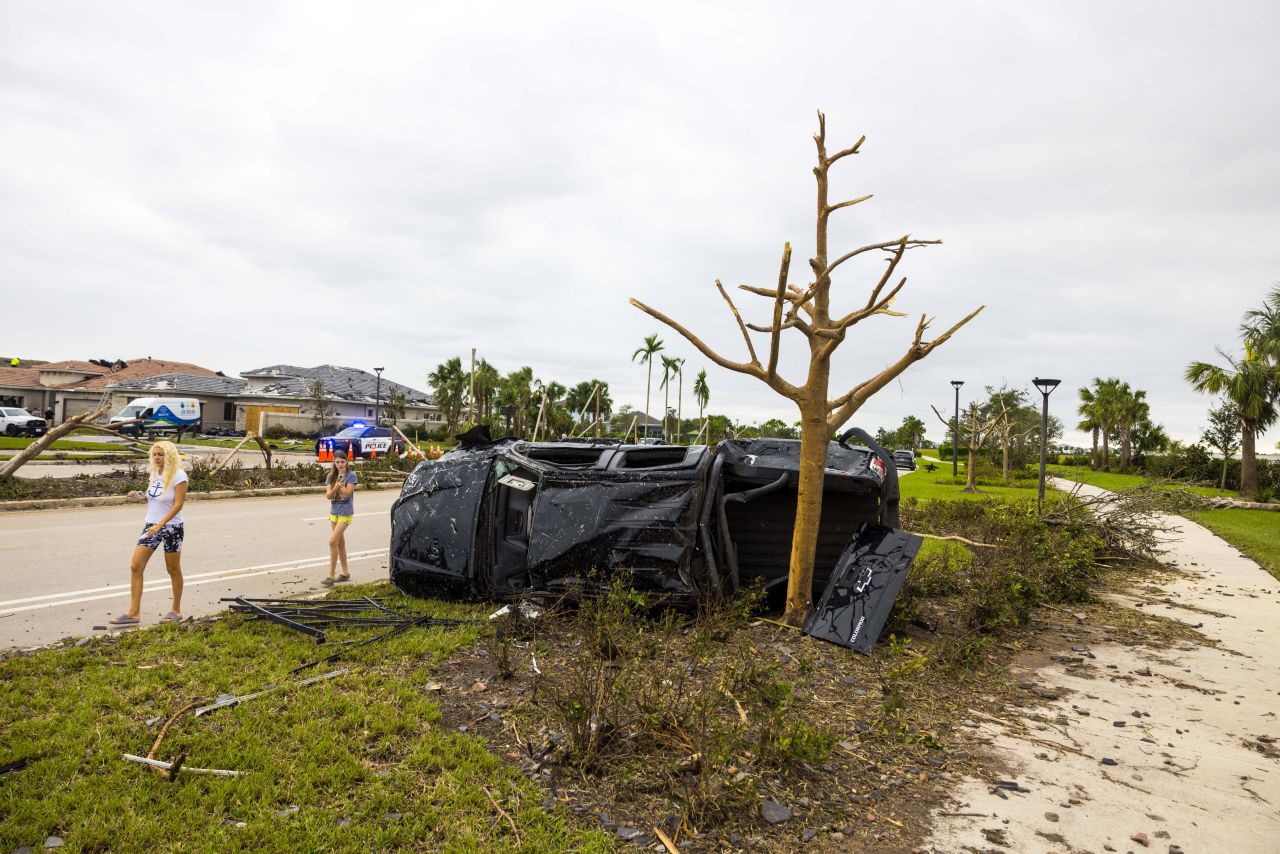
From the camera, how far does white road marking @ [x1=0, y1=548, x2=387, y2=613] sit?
679 centimetres

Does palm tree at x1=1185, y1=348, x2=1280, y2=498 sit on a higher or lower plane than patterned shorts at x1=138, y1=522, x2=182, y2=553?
higher

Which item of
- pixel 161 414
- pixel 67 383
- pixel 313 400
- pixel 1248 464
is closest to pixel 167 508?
pixel 1248 464

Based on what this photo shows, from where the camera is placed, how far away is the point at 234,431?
163 feet

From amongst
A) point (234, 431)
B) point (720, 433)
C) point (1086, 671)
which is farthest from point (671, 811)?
point (720, 433)

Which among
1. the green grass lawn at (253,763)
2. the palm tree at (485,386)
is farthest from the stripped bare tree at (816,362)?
the palm tree at (485,386)

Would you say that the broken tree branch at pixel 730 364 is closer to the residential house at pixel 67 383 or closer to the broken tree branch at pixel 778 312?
the broken tree branch at pixel 778 312

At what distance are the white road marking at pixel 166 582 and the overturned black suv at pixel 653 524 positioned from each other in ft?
8.34

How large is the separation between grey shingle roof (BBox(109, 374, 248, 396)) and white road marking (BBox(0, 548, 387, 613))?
2029 inches

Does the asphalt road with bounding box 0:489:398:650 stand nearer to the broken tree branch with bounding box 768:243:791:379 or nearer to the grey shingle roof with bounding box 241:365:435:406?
the broken tree branch with bounding box 768:243:791:379

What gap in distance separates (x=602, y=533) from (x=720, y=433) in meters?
60.4

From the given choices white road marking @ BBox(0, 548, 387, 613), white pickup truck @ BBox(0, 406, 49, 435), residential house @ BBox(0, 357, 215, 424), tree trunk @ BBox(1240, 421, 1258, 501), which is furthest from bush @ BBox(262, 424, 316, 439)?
tree trunk @ BBox(1240, 421, 1258, 501)

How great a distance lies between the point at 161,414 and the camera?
39312 millimetres

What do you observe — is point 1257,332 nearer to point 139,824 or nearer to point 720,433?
point 139,824

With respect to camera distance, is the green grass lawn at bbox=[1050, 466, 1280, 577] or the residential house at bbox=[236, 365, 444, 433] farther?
the residential house at bbox=[236, 365, 444, 433]
